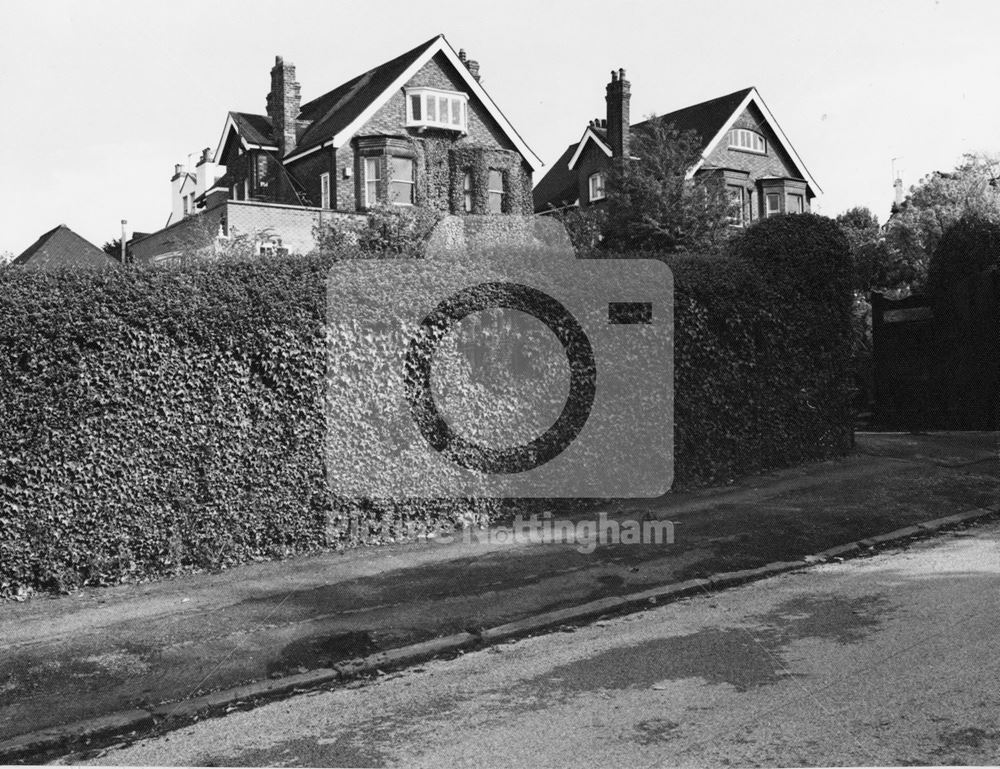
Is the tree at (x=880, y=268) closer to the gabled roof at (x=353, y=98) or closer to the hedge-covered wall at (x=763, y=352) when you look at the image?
the gabled roof at (x=353, y=98)

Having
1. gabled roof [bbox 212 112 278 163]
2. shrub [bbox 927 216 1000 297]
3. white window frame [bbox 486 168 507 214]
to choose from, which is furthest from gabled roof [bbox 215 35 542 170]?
shrub [bbox 927 216 1000 297]

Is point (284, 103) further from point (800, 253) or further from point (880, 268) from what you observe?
point (800, 253)

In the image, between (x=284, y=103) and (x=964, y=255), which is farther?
(x=284, y=103)

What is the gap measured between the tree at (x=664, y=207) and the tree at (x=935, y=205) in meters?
9.52

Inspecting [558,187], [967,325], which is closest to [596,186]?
[558,187]

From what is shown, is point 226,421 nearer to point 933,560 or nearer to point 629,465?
point 629,465

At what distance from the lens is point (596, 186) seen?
4891 cm

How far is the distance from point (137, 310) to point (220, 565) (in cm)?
284

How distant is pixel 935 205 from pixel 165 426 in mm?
39863

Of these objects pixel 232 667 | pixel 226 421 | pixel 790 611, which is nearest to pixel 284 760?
pixel 232 667

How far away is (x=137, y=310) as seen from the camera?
389 inches

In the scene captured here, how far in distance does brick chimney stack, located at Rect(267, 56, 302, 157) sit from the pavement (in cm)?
3372

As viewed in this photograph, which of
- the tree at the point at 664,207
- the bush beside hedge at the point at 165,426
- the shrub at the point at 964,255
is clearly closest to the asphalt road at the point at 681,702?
the bush beside hedge at the point at 165,426

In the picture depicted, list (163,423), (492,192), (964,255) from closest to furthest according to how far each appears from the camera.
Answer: (163,423), (964,255), (492,192)
